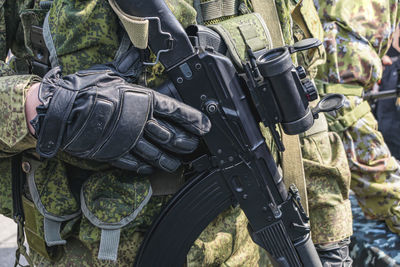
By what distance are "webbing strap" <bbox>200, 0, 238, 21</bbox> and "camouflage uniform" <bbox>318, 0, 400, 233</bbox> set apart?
3.88ft

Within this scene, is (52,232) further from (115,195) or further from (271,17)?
(271,17)

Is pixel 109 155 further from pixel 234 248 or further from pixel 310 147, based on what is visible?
pixel 310 147

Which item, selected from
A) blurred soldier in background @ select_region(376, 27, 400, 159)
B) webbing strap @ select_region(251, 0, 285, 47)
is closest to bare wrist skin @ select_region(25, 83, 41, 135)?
webbing strap @ select_region(251, 0, 285, 47)

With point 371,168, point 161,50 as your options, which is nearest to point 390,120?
point 371,168

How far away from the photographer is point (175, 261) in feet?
3.36

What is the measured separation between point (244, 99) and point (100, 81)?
13.1 inches

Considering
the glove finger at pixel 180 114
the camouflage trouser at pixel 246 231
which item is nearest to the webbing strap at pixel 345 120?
the camouflage trouser at pixel 246 231

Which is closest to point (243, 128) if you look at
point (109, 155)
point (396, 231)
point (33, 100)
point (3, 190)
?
point (109, 155)

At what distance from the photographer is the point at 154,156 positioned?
2.77 feet

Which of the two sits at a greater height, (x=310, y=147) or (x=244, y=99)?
(x=244, y=99)

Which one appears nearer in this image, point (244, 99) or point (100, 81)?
point (100, 81)

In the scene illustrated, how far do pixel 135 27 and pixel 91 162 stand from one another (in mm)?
314

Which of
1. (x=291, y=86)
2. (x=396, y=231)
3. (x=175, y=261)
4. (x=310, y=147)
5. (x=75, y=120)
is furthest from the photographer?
(x=396, y=231)

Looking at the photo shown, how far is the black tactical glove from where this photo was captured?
76 cm
